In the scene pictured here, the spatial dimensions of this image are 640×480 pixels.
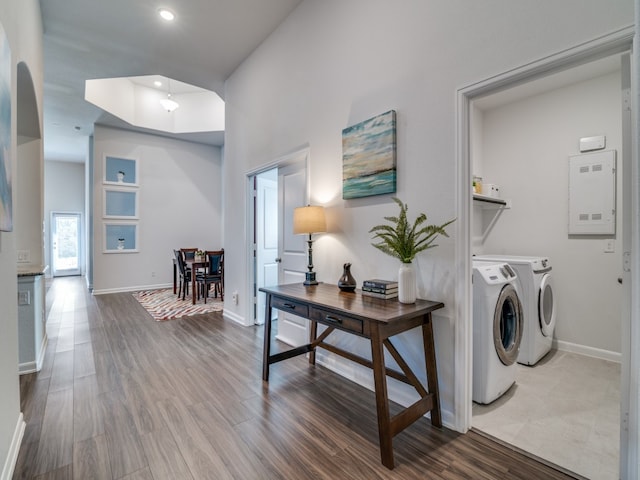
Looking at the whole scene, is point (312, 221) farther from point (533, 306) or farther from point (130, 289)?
point (130, 289)

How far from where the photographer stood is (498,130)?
12.5 ft

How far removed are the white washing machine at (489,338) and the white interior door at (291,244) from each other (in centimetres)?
166

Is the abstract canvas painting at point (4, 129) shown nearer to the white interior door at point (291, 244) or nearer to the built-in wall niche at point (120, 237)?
the white interior door at point (291, 244)

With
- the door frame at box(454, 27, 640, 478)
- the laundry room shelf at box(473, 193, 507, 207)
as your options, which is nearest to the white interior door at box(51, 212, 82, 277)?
the laundry room shelf at box(473, 193, 507, 207)

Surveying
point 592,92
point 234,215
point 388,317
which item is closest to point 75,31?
point 234,215

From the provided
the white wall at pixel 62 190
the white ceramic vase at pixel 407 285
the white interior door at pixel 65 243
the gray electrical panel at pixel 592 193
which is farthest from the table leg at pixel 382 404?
the white interior door at pixel 65 243

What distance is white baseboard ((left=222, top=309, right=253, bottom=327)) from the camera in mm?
4178

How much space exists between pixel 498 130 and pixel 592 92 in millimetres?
898

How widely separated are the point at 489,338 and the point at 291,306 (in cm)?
146

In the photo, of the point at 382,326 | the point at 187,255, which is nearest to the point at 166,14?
the point at 382,326

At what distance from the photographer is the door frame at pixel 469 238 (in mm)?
1341

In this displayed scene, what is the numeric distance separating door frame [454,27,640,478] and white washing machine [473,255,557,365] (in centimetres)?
118

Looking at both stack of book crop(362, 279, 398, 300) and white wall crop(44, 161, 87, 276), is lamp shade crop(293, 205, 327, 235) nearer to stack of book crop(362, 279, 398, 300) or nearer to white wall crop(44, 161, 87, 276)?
stack of book crop(362, 279, 398, 300)

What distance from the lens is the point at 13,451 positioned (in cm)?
163
